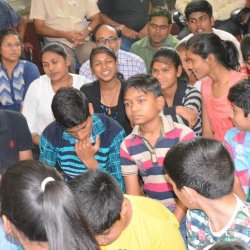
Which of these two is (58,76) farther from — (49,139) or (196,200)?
(196,200)

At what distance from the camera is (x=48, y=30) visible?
4211mm

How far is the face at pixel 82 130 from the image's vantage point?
2.20m

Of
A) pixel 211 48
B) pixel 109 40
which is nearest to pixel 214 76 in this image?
pixel 211 48

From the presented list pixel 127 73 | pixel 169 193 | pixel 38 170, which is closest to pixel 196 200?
pixel 38 170

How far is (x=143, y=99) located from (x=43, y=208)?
0.96m

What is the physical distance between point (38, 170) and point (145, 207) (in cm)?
41

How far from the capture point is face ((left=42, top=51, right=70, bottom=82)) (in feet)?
9.90

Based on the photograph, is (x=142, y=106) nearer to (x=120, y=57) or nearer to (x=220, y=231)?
(x=220, y=231)

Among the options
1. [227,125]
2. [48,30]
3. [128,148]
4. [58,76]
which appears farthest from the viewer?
[48,30]

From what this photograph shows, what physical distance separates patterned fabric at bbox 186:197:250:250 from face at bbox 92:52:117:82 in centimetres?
135

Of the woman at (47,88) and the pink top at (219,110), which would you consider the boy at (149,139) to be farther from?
the woman at (47,88)

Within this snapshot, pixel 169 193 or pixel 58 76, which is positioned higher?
pixel 58 76

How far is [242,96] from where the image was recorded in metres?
2.04

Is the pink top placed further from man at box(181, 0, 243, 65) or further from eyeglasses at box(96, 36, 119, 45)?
man at box(181, 0, 243, 65)
